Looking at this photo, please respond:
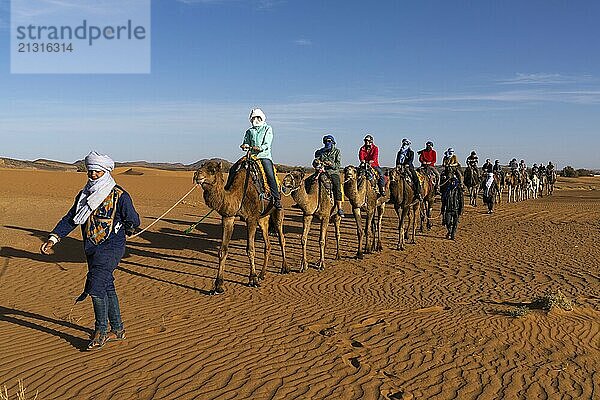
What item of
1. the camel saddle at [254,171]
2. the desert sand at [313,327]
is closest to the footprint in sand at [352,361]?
the desert sand at [313,327]

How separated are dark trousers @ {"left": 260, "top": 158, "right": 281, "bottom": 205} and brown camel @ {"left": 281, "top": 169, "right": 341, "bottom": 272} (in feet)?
3.35

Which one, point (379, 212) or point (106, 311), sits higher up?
point (379, 212)

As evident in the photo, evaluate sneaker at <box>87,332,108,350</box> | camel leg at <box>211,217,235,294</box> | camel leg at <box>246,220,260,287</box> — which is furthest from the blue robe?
camel leg at <box>246,220,260,287</box>

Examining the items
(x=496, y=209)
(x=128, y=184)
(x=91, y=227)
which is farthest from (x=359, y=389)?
(x=128, y=184)

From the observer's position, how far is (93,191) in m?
7.04

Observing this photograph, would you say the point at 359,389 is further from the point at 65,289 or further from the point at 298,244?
the point at 298,244

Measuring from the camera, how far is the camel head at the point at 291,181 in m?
12.3

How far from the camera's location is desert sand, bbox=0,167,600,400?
6.45 metres

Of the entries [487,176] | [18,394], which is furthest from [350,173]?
[487,176]

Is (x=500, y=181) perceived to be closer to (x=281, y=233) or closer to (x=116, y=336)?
(x=281, y=233)

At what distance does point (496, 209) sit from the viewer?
29828 mm

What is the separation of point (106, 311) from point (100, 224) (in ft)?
3.64

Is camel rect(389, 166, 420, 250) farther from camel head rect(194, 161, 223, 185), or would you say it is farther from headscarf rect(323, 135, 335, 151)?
camel head rect(194, 161, 223, 185)

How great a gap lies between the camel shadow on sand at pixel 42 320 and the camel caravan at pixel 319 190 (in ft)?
9.17
